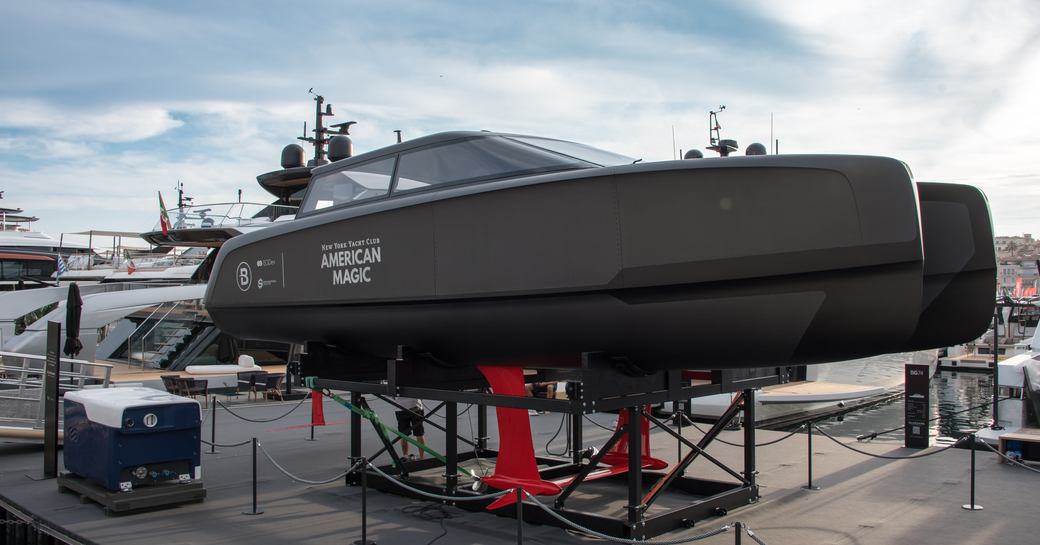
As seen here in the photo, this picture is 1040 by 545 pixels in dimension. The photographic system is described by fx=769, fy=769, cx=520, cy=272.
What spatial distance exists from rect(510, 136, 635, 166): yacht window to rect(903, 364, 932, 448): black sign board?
631cm

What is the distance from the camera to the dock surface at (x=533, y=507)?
236 inches

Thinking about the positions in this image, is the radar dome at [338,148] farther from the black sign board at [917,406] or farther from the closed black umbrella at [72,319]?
the black sign board at [917,406]

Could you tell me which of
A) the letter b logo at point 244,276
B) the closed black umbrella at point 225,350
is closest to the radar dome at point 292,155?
the closed black umbrella at point 225,350

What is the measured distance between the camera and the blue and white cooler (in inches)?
265

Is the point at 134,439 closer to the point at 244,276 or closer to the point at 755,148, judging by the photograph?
the point at 244,276

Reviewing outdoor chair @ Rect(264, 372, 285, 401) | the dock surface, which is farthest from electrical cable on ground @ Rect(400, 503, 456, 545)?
outdoor chair @ Rect(264, 372, 285, 401)

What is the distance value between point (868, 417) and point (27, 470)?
16721mm

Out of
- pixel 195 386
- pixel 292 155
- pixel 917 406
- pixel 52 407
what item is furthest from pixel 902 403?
pixel 52 407

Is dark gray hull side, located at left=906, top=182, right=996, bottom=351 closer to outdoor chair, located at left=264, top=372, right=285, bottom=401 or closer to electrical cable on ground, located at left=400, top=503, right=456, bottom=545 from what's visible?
electrical cable on ground, located at left=400, top=503, right=456, bottom=545

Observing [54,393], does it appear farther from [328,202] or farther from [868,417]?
[868,417]

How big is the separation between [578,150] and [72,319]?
975cm

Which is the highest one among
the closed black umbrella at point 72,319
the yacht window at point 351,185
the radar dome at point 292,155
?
the radar dome at point 292,155

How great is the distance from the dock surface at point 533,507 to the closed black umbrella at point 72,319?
1942mm

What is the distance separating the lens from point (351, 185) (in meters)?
6.21
